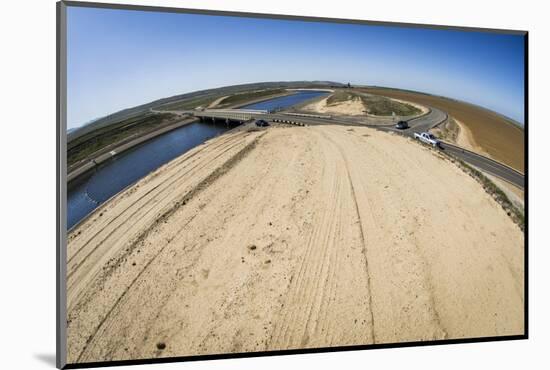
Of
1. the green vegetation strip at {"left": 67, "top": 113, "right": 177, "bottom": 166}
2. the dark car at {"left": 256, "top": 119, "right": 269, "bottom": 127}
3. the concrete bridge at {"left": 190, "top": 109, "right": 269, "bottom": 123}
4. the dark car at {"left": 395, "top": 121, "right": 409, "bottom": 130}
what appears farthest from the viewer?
the dark car at {"left": 395, "top": 121, "right": 409, "bottom": 130}

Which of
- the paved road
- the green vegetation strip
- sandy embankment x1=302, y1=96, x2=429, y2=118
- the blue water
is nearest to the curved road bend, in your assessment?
the paved road

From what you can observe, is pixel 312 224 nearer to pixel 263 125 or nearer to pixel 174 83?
pixel 263 125

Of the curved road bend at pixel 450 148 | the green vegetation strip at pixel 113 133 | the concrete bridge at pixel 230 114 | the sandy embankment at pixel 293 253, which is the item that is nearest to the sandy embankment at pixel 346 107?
the curved road bend at pixel 450 148

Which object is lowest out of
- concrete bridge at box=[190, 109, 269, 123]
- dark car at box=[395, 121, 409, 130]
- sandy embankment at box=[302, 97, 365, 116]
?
dark car at box=[395, 121, 409, 130]

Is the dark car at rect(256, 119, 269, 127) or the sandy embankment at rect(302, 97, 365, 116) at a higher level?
→ the sandy embankment at rect(302, 97, 365, 116)

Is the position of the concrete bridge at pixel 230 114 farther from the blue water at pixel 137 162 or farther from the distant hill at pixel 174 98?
the distant hill at pixel 174 98

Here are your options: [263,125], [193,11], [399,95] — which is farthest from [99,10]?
[399,95]

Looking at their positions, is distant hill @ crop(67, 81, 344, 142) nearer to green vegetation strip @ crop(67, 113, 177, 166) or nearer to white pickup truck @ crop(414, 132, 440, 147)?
green vegetation strip @ crop(67, 113, 177, 166)
